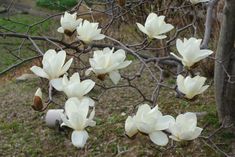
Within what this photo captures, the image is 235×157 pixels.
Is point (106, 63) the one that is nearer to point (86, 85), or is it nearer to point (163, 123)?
point (86, 85)

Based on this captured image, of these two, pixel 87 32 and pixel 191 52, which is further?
pixel 87 32

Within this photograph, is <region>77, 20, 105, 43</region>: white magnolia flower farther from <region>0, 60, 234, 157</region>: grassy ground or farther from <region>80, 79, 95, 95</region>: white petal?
<region>0, 60, 234, 157</region>: grassy ground

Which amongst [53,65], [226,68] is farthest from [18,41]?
[53,65]

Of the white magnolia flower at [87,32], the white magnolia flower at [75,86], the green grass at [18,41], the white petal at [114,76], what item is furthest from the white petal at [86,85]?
the green grass at [18,41]

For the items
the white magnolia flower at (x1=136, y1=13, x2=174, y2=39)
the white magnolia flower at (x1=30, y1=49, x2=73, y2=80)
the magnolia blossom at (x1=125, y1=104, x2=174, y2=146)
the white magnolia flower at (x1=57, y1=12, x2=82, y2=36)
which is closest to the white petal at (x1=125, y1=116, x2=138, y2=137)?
the magnolia blossom at (x1=125, y1=104, x2=174, y2=146)

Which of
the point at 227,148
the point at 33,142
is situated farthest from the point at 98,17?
the point at 227,148

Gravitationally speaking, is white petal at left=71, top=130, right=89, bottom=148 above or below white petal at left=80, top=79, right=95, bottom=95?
below

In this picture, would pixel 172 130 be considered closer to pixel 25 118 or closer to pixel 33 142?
pixel 33 142
